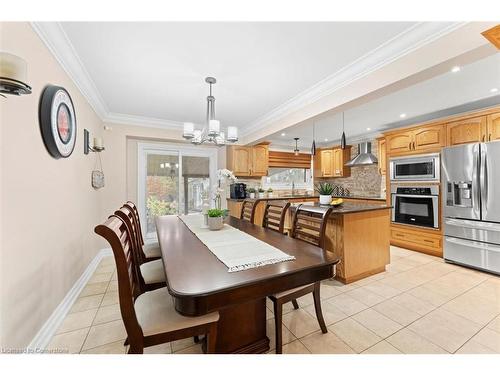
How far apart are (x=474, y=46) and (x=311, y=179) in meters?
4.87

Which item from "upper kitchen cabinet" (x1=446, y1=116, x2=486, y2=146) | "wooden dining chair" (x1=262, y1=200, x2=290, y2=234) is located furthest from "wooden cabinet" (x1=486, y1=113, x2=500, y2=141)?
"wooden dining chair" (x1=262, y1=200, x2=290, y2=234)

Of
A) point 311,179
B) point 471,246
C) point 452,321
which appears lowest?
point 452,321

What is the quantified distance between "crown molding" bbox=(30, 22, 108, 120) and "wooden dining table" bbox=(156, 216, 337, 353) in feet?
5.79

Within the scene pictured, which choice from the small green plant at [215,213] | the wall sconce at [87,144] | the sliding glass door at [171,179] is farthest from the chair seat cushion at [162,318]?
the sliding glass door at [171,179]

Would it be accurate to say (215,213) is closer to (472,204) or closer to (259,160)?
(259,160)

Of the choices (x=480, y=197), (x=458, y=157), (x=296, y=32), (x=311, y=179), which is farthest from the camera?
(x=311, y=179)

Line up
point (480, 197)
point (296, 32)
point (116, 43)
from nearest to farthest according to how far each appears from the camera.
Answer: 1. point (296, 32)
2. point (116, 43)
3. point (480, 197)

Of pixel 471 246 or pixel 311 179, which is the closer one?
pixel 471 246

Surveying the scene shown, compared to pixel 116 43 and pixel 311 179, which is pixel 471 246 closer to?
pixel 311 179

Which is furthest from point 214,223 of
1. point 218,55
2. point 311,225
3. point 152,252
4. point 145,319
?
point 218,55

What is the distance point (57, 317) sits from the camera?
176 cm

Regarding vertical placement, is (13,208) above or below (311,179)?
below

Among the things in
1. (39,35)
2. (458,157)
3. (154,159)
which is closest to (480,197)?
(458,157)

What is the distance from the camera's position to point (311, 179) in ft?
20.5
